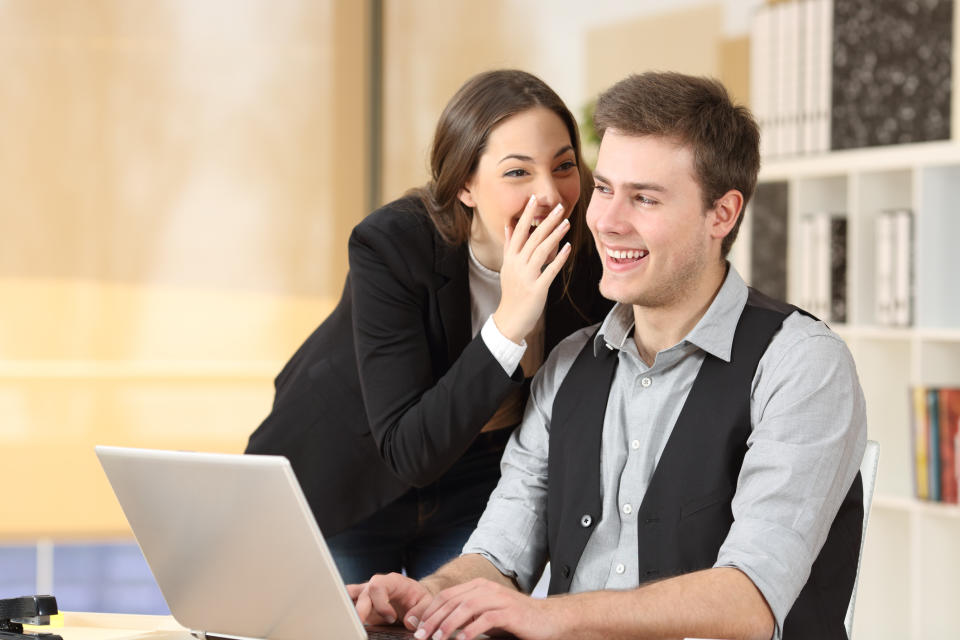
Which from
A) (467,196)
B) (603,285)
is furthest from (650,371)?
(467,196)

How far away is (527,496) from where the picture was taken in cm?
174

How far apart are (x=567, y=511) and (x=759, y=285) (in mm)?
2499

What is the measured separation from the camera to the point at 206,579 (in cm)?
136

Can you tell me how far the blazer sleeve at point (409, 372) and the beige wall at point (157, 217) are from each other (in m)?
3.12

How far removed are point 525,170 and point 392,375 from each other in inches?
15.3

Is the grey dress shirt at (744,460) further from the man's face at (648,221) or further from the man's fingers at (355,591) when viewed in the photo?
the man's fingers at (355,591)

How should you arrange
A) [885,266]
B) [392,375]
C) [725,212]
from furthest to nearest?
[885,266] → [392,375] → [725,212]

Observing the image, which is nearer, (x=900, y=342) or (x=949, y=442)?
(x=949, y=442)

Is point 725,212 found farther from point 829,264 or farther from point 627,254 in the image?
point 829,264

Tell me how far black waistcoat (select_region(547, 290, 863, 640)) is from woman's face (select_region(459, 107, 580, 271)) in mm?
389

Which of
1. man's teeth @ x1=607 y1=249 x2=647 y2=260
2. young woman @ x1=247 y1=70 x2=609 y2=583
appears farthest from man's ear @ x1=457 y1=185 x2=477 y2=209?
man's teeth @ x1=607 y1=249 x2=647 y2=260

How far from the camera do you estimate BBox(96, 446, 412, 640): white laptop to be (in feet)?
3.96

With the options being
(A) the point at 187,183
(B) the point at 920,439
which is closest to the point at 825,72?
(B) the point at 920,439

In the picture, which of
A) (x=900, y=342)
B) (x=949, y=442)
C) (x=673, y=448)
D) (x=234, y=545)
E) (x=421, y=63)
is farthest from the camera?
(x=421, y=63)
